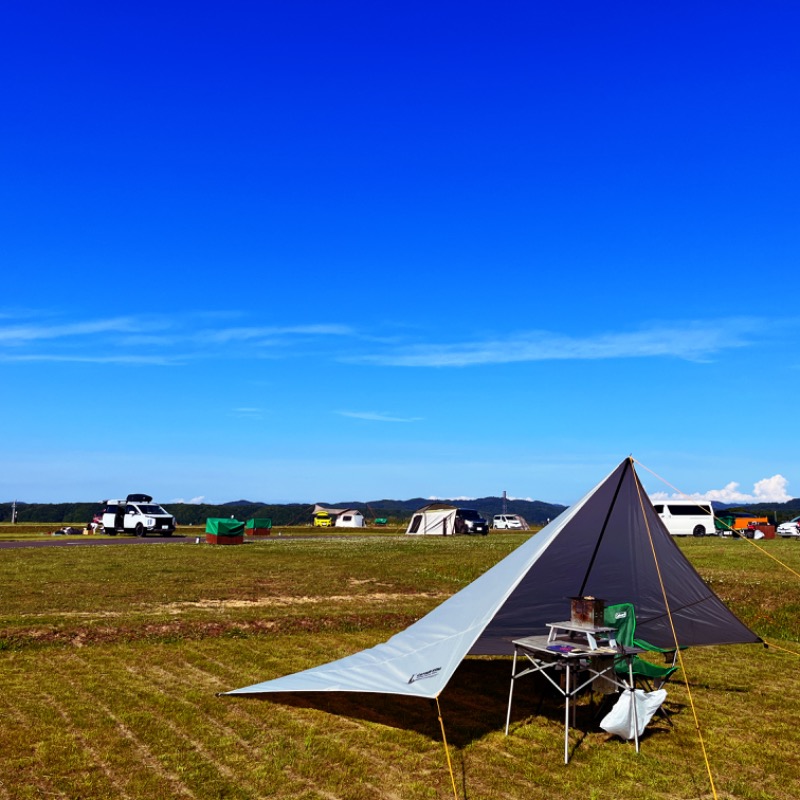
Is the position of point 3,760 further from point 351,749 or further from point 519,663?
point 519,663

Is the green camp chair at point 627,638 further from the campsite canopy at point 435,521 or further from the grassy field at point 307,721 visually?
the campsite canopy at point 435,521

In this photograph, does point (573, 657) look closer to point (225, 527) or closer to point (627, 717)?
point (627, 717)

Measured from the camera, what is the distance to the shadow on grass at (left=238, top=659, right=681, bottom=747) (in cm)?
733

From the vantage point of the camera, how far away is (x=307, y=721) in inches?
290

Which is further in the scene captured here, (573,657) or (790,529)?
(790,529)

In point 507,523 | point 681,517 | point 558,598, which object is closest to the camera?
point 558,598

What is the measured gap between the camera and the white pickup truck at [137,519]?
43938mm

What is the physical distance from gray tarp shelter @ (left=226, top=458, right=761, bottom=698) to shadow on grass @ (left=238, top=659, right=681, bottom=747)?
0.41 m

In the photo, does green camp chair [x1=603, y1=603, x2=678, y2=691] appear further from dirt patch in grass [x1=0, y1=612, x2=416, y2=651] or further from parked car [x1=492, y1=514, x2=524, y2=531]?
parked car [x1=492, y1=514, x2=524, y2=531]

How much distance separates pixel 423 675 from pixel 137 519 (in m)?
41.2

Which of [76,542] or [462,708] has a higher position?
[76,542]

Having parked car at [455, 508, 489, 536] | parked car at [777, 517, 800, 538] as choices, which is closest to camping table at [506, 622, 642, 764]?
parked car at [455, 508, 489, 536]

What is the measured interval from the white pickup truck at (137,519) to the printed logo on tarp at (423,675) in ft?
130

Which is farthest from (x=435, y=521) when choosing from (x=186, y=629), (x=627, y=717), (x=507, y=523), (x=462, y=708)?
(x=627, y=717)
